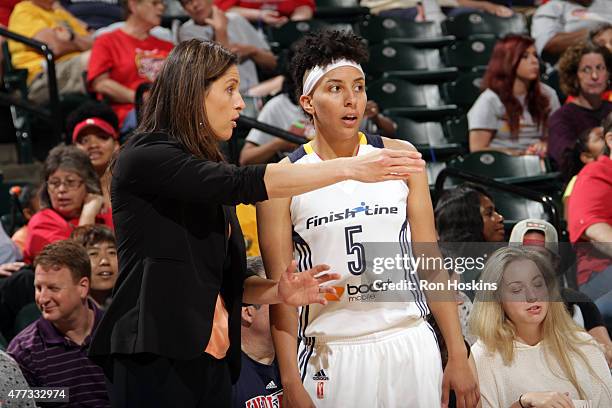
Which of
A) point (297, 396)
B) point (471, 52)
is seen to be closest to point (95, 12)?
point (471, 52)

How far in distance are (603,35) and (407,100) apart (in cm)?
149

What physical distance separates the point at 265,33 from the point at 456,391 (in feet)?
19.2

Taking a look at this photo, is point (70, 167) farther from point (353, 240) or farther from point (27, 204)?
point (353, 240)

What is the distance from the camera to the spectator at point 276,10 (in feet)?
27.8

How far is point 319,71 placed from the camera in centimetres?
313

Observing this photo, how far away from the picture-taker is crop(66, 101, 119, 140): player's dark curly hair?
6148mm

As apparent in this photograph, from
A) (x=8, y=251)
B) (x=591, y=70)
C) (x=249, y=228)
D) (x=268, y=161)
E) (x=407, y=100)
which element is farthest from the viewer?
(x=407, y=100)

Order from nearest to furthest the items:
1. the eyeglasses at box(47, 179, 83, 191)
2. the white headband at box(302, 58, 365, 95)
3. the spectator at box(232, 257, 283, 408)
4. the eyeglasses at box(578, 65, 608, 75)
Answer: the white headband at box(302, 58, 365, 95) → the spectator at box(232, 257, 283, 408) → the eyeglasses at box(47, 179, 83, 191) → the eyeglasses at box(578, 65, 608, 75)

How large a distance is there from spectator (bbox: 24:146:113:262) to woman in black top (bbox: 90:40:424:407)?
8.53 feet

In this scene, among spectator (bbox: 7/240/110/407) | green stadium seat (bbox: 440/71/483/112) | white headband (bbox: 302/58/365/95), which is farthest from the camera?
green stadium seat (bbox: 440/71/483/112)

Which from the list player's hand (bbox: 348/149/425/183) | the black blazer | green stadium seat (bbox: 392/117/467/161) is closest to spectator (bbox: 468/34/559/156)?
green stadium seat (bbox: 392/117/467/161)

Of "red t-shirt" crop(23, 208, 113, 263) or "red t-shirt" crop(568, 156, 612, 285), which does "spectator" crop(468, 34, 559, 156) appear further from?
"red t-shirt" crop(23, 208, 113, 263)

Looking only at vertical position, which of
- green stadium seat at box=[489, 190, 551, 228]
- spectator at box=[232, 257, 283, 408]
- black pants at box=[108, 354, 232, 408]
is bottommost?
spectator at box=[232, 257, 283, 408]
